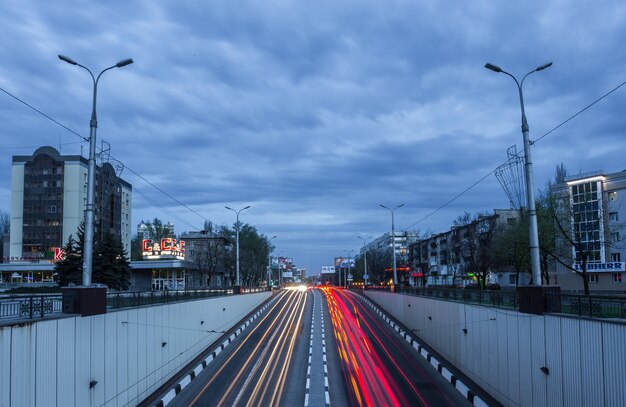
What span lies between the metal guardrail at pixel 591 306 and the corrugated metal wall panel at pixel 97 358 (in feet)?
46.5

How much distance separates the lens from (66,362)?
579 inches

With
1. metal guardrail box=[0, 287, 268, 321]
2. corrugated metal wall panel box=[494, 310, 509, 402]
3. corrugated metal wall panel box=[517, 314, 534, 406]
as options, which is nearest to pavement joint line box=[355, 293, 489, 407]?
corrugated metal wall panel box=[494, 310, 509, 402]

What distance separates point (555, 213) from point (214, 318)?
94.6ft

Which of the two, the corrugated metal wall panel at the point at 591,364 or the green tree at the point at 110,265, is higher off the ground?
the green tree at the point at 110,265

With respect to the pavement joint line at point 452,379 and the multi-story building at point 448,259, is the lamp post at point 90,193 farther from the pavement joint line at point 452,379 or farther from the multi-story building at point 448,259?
the multi-story building at point 448,259

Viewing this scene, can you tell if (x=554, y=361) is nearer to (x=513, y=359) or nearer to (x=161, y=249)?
(x=513, y=359)

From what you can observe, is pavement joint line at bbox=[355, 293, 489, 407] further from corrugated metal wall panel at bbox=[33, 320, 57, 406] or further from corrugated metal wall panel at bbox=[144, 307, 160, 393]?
corrugated metal wall panel at bbox=[33, 320, 57, 406]

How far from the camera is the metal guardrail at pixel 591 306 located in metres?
13.2

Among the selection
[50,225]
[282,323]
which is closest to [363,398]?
[282,323]

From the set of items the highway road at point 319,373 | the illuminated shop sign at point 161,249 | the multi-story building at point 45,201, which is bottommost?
the highway road at point 319,373

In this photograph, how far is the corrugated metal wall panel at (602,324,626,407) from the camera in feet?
37.3

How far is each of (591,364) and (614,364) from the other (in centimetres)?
120

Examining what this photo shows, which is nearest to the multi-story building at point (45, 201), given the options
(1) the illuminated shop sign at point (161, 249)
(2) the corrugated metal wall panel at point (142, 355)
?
(1) the illuminated shop sign at point (161, 249)

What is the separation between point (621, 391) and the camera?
11367 millimetres
